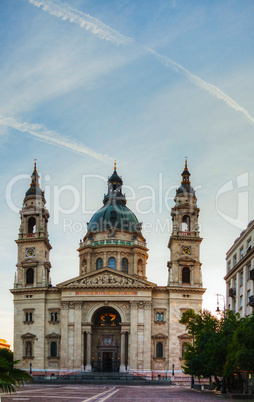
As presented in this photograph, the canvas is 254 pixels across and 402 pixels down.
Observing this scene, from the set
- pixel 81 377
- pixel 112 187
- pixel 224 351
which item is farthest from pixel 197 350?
pixel 112 187

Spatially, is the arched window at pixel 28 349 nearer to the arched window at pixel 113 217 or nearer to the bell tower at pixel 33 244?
the bell tower at pixel 33 244

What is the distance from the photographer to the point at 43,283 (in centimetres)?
9362

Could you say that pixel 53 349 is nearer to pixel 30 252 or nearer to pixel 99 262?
pixel 30 252

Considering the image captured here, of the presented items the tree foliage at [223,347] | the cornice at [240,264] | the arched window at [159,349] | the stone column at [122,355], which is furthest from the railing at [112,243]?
the cornice at [240,264]

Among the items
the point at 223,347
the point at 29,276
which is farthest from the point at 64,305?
the point at 223,347

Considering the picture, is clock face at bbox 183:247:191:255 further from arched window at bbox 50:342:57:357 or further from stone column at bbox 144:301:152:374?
arched window at bbox 50:342:57:357

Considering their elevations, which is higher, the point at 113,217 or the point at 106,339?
the point at 113,217

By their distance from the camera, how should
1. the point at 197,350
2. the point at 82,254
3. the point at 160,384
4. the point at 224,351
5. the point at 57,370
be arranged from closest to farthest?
the point at 224,351 < the point at 197,350 < the point at 160,384 < the point at 57,370 < the point at 82,254

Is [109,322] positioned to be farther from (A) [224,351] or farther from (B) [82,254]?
(A) [224,351]

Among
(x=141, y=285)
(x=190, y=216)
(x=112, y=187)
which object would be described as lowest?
(x=141, y=285)

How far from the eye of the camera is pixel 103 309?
310 feet

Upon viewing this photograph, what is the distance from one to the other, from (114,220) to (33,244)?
17582 millimetres

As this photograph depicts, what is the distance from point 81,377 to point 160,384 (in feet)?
39.6

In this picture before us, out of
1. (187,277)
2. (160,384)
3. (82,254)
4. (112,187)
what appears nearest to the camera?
(160,384)
